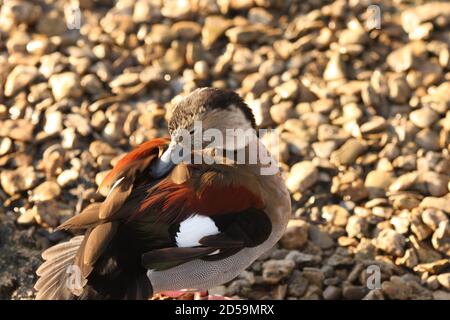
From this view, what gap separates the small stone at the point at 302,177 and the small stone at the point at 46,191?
133cm

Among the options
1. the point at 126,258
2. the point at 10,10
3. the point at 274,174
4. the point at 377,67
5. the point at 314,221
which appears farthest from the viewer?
the point at 10,10

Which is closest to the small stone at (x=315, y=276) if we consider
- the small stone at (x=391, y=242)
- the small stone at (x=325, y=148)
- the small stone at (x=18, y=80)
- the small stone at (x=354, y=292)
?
the small stone at (x=354, y=292)

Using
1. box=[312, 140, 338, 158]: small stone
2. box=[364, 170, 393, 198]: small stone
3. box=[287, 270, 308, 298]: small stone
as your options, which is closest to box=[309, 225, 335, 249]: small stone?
box=[287, 270, 308, 298]: small stone

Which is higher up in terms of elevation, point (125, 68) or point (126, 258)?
point (125, 68)

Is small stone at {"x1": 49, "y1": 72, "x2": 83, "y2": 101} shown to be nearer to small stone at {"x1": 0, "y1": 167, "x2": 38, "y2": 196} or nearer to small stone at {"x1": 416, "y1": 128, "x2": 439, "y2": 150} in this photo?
small stone at {"x1": 0, "y1": 167, "x2": 38, "y2": 196}

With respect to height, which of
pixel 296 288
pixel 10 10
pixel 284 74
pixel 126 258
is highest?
pixel 10 10

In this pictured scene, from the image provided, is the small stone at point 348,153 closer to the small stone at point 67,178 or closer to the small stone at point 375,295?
the small stone at point 375,295

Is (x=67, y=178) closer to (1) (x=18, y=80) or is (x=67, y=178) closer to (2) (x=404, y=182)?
(1) (x=18, y=80)

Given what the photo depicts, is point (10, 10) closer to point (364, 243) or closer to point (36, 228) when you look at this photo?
point (36, 228)

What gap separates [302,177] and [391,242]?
25.7 inches

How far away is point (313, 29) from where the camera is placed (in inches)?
231

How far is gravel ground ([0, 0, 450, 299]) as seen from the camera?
484 cm

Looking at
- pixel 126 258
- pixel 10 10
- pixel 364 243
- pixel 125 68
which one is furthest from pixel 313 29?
pixel 126 258

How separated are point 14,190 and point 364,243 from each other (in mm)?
2019
